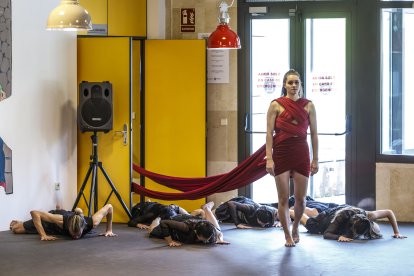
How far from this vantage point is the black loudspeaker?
349 inches

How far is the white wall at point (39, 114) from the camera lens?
834cm

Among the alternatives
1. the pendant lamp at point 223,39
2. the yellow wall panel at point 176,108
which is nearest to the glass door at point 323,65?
the yellow wall panel at point 176,108

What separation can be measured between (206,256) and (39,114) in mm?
2610

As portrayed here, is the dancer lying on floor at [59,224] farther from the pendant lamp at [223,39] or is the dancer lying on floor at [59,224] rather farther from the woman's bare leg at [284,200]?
the pendant lamp at [223,39]

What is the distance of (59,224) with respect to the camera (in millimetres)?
8062

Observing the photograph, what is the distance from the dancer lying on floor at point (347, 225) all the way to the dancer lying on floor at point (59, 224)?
1.85m

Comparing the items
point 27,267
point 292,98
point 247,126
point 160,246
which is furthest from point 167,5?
point 27,267

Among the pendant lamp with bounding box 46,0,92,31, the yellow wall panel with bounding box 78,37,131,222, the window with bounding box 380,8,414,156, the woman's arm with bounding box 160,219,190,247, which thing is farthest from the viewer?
the window with bounding box 380,8,414,156

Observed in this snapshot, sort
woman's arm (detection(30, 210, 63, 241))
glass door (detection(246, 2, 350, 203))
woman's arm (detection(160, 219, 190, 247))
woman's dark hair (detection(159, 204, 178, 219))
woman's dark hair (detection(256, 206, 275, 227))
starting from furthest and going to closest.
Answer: glass door (detection(246, 2, 350, 203))
woman's dark hair (detection(256, 206, 275, 227))
woman's dark hair (detection(159, 204, 178, 219))
woman's arm (detection(30, 210, 63, 241))
woman's arm (detection(160, 219, 190, 247))

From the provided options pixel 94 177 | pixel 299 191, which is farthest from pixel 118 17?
pixel 299 191

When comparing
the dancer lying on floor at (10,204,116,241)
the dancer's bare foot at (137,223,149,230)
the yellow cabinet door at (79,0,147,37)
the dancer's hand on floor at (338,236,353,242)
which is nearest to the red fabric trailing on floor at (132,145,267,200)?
the dancer's bare foot at (137,223,149,230)

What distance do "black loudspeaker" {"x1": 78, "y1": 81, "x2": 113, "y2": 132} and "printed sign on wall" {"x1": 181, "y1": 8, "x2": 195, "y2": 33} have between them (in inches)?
56.5

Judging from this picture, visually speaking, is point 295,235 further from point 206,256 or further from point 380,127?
point 380,127

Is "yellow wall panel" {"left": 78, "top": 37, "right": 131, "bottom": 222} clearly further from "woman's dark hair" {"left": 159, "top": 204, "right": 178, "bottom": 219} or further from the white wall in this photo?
"woman's dark hair" {"left": 159, "top": 204, "right": 178, "bottom": 219}
